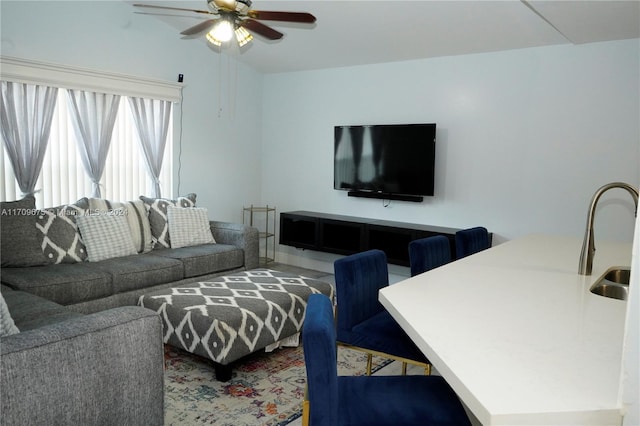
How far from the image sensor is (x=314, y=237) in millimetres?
5984

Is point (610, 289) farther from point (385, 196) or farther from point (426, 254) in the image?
point (385, 196)

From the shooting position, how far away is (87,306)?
3.81 m

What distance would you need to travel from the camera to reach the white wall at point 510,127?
14.1 feet

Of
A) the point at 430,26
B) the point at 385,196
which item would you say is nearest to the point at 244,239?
the point at 385,196

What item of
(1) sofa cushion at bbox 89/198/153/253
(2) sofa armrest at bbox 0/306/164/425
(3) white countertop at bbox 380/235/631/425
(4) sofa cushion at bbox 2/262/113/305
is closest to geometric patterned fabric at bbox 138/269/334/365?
(4) sofa cushion at bbox 2/262/113/305

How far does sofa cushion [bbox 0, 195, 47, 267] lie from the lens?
386 cm

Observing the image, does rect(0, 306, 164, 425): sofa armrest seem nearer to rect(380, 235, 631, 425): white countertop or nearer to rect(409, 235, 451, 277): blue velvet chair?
rect(380, 235, 631, 425): white countertop

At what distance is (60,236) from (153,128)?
186 centimetres

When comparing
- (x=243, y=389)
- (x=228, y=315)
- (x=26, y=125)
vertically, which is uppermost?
(x=26, y=125)

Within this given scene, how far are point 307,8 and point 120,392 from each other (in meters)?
3.70

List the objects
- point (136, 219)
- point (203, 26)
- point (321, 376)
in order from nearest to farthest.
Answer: point (321, 376)
point (203, 26)
point (136, 219)

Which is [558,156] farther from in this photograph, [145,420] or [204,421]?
[145,420]

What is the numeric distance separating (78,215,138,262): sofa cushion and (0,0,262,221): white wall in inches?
55.6

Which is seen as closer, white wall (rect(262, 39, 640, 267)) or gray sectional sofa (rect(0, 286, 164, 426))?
gray sectional sofa (rect(0, 286, 164, 426))
